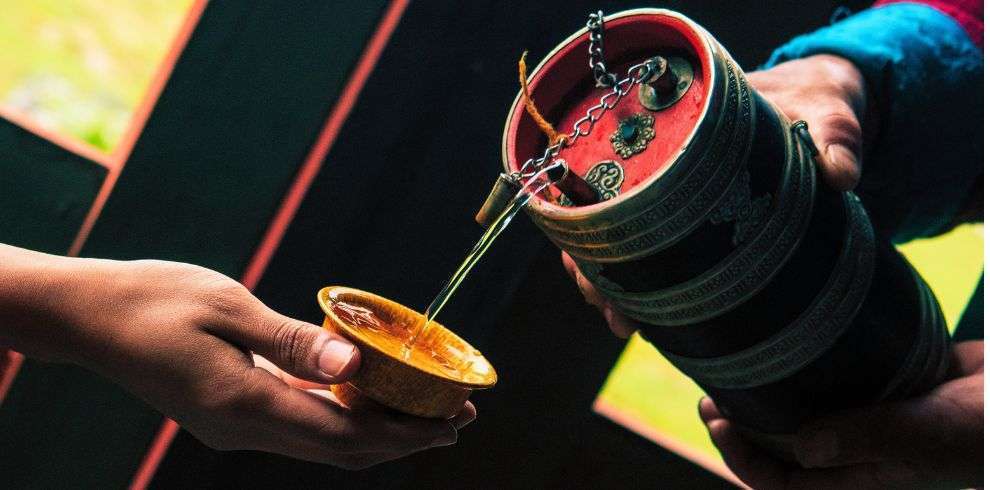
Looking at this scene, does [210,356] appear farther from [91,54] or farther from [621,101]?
[91,54]

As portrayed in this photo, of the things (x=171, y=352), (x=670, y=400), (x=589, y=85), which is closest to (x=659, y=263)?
(x=589, y=85)

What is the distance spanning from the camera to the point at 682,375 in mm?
2191

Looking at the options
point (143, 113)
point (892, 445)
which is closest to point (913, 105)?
point (892, 445)

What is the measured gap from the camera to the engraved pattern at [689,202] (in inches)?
33.9

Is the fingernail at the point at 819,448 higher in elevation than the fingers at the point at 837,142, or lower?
lower

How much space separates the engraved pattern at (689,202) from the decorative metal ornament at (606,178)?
2.0 inches

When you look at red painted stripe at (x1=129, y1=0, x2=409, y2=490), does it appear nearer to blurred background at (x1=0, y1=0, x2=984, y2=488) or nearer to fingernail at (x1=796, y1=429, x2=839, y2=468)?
blurred background at (x1=0, y1=0, x2=984, y2=488)

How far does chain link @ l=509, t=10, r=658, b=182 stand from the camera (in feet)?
3.20

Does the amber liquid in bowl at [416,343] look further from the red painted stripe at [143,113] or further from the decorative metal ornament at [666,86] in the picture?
the red painted stripe at [143,113]

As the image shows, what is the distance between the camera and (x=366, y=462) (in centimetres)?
103

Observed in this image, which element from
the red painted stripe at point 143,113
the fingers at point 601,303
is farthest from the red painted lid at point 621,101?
the red painted stripe at point 143,113

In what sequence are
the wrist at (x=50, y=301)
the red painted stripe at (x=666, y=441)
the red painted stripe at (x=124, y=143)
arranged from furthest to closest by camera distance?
the red painted stripe at (x=666, y=441) < the red painted stripe at (x=124, y=143) < the wrist at (x=50, y=301)

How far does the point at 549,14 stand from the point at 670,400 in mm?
1054

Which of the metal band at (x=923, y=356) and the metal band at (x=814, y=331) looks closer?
the metal band at (x=814, y=331)
